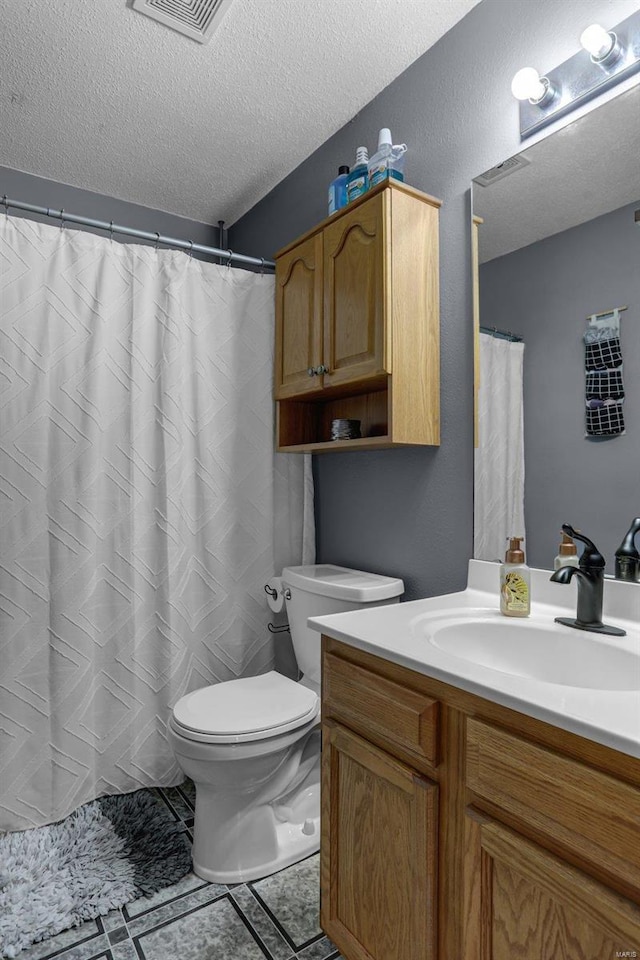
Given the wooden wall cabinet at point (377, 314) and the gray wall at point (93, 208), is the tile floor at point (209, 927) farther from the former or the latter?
the gray wall at point (93, 208)

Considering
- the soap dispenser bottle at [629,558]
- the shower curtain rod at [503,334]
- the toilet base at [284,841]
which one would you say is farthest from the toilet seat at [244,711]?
the shower curtain rod at [503,334]

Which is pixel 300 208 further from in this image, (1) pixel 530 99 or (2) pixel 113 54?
(1) pixel 530 99

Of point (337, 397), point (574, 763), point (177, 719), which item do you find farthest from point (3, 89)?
point (574, 763)

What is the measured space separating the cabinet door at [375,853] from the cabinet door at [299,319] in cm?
121

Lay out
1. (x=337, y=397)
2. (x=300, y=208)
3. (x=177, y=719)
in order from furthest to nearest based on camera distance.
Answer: (x=300, y=208)
(x=337, y=397)
(x=177, y=719)

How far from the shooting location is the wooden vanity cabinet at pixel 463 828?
0.73 meters

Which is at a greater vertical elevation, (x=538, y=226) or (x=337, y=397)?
(x=538, y=226)

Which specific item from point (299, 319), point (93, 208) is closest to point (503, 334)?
point (299, 319)

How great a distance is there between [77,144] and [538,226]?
6.16 feet

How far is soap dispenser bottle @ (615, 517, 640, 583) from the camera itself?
4.03ft

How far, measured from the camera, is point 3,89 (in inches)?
77.1

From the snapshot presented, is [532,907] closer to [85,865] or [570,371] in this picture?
[570,371]

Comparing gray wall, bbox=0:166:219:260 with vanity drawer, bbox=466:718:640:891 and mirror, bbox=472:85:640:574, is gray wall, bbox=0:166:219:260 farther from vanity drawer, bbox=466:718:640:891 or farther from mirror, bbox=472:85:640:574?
vanity drawer, bbox=466:718:640:891

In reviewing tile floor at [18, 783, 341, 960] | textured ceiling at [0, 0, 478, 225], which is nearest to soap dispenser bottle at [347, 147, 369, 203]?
textured ceiling at [0, 0, 478, 225]
